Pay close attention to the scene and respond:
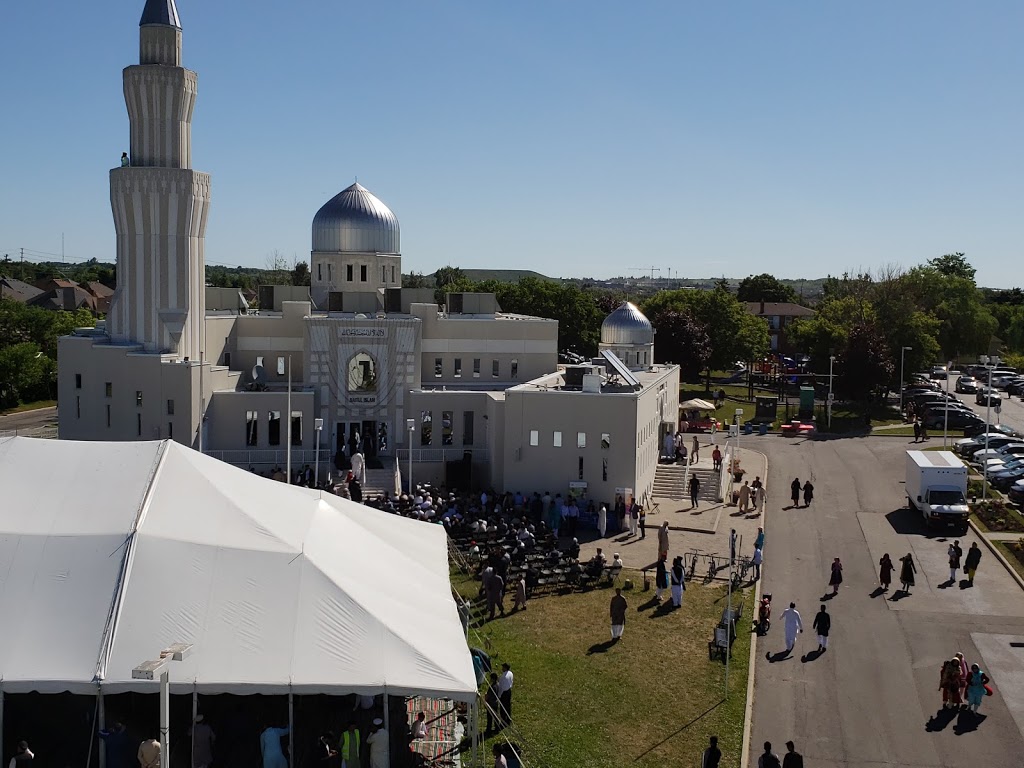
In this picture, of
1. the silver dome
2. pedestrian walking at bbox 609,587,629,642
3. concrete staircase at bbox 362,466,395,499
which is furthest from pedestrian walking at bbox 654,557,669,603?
the silver dome

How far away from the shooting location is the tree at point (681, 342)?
82.2 meters

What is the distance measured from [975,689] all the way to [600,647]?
869 cm

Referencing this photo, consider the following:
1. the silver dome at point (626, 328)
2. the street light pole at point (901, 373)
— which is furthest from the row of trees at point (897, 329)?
the silver dome at point (626, 328)

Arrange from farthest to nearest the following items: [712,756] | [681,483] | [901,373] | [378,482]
A: [901,373] < [681,483] < [378,482] < [712,756]

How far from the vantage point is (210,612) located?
1758 centimetres

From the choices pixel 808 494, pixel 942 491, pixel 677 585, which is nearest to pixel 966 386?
pixel 808 494

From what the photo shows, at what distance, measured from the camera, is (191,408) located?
42.2 m

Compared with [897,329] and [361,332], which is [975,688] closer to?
[361,332]

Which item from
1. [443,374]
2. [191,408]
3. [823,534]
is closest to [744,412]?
[443,374]

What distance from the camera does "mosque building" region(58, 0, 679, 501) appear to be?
4131 cm

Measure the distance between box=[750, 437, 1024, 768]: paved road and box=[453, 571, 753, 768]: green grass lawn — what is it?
1.02 m

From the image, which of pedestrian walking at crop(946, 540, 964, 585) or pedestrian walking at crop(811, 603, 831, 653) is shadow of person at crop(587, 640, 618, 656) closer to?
pedestrian walking at crop(811, 603, 831, 653)

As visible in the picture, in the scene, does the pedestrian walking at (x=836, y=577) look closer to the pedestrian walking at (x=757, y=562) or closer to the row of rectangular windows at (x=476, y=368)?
the pedestrian walking at (x=757, y=562)

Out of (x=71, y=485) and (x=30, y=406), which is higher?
(x=71, y=485)
